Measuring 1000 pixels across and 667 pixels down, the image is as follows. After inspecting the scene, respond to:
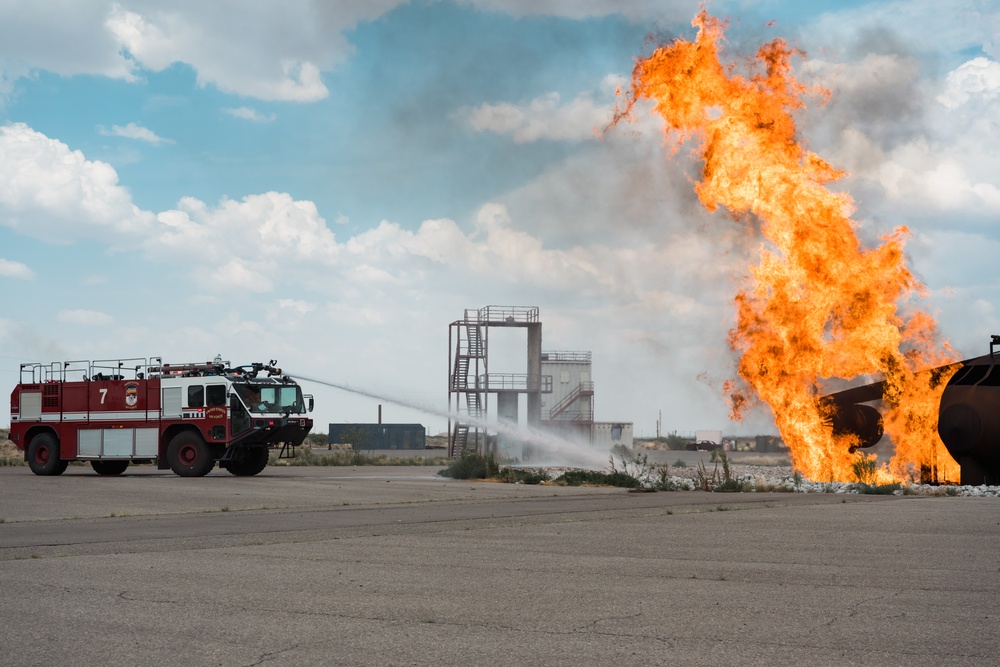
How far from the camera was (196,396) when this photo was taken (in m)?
30.8

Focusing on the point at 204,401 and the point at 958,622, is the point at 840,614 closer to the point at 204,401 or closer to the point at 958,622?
the point at 958,622

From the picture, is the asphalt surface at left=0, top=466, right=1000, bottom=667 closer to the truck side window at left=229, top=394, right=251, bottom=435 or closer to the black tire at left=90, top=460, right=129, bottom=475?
the truck side window at left=229, top=394, right=251, bottom=435

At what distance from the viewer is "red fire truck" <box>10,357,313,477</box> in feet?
99.7

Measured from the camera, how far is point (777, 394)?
2791 cm

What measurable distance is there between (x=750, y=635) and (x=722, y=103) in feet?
72.5

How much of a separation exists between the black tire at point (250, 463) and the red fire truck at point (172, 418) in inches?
1.2

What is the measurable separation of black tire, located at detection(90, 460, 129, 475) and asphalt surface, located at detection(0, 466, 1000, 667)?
16181mm

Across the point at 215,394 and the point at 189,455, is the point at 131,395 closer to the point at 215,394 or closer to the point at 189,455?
the point at 189,455

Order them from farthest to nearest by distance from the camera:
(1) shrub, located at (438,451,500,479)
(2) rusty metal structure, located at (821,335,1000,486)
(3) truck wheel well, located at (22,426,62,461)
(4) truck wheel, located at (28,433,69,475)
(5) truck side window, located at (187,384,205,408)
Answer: (3) truck wheel well, located at (22,426,62,461)
(4) truck wheel, located at (28,433,69,475)
(1) shrub, located at (438,451,500,479)
(5) truck side window, located at (187,384,205,408)
(2) rusty metal structure, located at (821,335,1000,486)

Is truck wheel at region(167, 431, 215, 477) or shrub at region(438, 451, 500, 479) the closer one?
truck wheel at region(167, 431, 215, 477)

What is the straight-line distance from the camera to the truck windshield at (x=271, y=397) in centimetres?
3039

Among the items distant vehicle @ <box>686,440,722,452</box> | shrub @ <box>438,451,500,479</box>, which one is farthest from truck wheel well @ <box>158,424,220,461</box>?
distant vehicle @ <box>686,440,722,452</box>

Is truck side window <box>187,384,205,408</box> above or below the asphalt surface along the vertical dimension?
above

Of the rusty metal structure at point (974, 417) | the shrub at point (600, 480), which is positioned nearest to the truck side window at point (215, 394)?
the shrub at point (600, 480)
